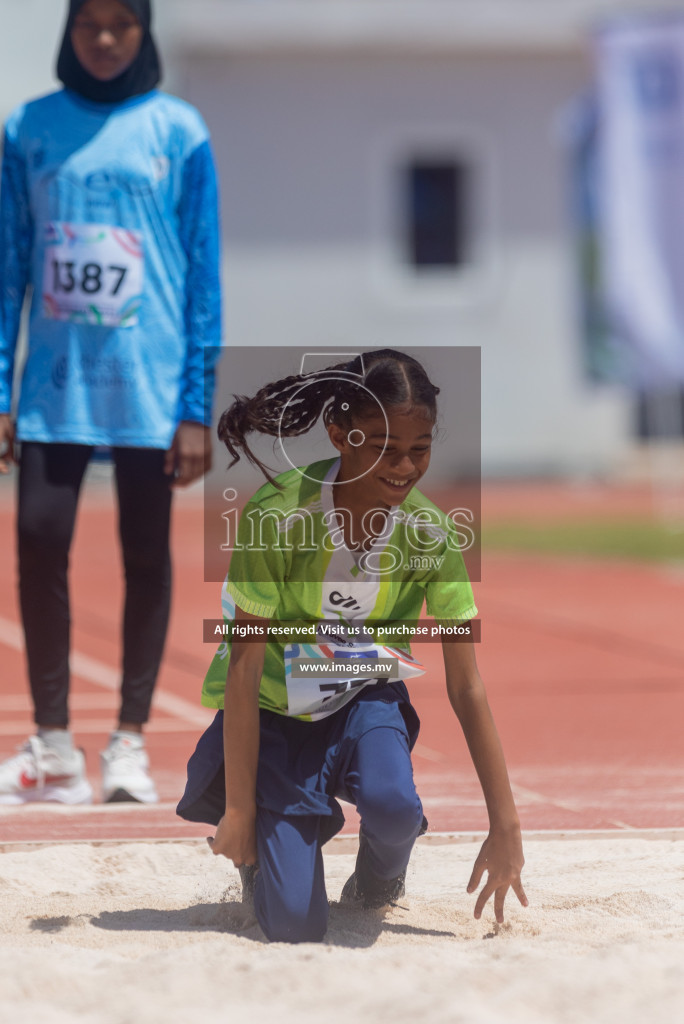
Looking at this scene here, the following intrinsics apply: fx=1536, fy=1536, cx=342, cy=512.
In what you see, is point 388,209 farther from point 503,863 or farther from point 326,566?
point 503,863

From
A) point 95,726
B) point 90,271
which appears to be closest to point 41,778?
point 95,726

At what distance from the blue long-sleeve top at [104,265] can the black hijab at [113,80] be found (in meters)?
0.04

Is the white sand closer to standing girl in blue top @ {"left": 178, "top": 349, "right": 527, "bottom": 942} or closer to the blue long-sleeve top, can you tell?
standing girl in blue top @ {"left": 178, "top": 349, "right": 527, "bottom": 942}

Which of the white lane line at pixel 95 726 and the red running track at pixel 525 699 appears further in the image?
the white lane line at pixel 95 726

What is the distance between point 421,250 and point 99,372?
1384 cm

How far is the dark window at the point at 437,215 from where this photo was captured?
17766 millimetres

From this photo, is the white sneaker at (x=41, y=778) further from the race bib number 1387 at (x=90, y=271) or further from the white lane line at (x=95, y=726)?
the race bib number 1387 at (x=90, y=271)

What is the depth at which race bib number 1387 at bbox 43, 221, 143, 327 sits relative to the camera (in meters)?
4.32

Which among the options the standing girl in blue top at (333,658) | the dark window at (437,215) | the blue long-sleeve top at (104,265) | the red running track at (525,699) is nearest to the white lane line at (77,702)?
the red running track at (525,699)

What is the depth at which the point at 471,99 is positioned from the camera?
1744cm

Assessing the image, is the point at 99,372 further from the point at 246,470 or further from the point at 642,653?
the point at 246,470

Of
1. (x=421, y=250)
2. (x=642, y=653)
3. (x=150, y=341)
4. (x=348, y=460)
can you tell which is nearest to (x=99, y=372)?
(x=150, y=341)

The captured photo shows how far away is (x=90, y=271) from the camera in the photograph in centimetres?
432

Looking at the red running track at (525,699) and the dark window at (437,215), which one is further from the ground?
the dark window at (437,215)
